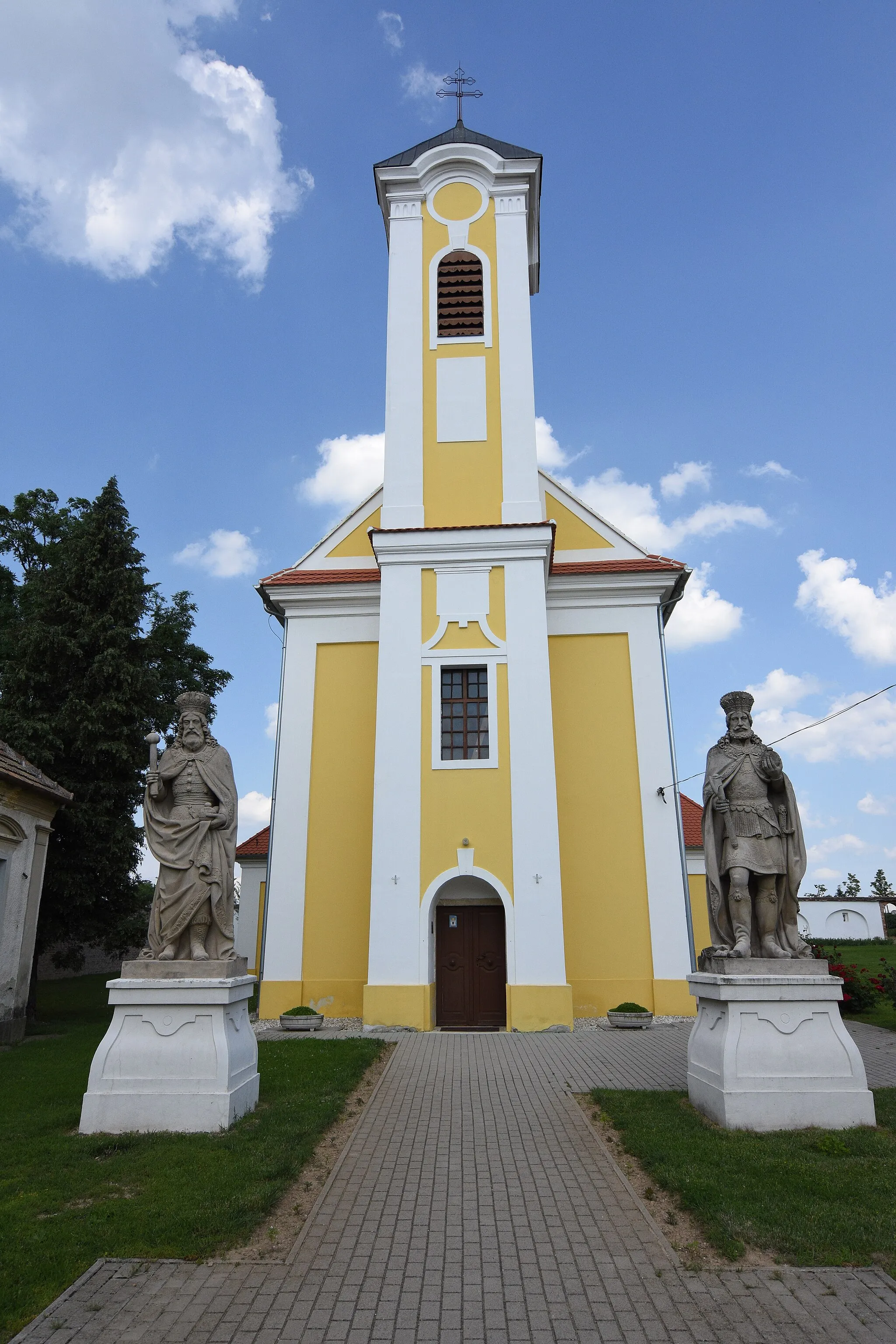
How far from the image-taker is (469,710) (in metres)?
15.8

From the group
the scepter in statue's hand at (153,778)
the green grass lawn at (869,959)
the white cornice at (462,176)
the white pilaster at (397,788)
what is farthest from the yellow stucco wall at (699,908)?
the white cornice at (462,176)

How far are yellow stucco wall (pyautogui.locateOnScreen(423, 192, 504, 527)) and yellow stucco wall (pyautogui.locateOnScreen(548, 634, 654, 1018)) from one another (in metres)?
3.07

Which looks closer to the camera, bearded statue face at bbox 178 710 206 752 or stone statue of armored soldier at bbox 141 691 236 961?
stone statue of armored soldier at bbox 141 691 236 961

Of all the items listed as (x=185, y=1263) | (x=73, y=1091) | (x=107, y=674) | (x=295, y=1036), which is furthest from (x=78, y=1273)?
(x=107, y=674)

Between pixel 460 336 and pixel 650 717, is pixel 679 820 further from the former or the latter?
pixel 460 336

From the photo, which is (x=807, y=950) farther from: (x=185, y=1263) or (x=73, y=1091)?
(x=73, y=1091)

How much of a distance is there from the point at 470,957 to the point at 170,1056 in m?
8.49

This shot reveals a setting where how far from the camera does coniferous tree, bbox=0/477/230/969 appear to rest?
17.0 metres

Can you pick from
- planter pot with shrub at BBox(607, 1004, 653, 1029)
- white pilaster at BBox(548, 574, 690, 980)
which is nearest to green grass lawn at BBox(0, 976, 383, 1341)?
planter pot with shrub at BBox(607, 1004, 653, 1029)

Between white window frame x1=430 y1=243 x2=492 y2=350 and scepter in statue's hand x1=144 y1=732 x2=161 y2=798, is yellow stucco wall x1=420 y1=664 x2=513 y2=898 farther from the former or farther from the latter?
white window frame x1=430 y1=243 x2=492 y2=350

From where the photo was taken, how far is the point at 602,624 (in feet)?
58.3

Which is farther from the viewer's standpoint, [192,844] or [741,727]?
[741,727]

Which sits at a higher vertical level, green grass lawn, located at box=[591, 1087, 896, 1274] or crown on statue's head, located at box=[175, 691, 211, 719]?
crown on statue's head, located at box=[175, 691, 211, 719]

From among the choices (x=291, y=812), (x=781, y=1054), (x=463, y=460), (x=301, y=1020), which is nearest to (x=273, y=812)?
(x=291, y=812)
